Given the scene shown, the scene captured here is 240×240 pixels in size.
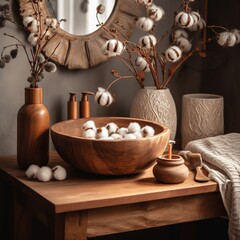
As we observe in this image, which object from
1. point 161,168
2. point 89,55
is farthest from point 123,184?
point 89,55

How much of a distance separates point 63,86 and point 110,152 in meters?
0.58

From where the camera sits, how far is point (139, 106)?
2.23 meters

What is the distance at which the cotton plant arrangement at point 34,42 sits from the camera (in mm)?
1952

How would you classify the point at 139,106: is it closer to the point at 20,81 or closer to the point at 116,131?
the point at 116,131

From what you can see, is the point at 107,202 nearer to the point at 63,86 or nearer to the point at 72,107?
the point at 72,107

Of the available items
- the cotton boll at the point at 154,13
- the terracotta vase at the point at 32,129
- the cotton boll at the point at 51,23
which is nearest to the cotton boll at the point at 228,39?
the cotton boll at the point at 154,13

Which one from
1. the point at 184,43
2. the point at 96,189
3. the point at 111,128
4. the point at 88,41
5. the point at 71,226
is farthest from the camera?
the point at 184,43

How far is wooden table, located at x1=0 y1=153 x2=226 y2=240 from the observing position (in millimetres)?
1646

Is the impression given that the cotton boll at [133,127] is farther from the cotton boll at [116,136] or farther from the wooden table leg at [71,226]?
the wooden table leg at [71,226]

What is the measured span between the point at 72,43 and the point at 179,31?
0.47 m

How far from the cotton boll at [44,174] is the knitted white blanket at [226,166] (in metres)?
0.52

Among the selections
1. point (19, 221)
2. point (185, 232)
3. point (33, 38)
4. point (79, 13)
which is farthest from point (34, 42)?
point (185, 232)

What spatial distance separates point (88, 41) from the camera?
7.32 feet

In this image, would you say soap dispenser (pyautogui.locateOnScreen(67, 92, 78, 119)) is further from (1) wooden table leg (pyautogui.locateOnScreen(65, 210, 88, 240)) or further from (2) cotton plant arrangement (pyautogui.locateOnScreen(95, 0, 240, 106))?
(1) wooden table leg (pyautogui.locateOnScreen(65, 210, 88, 240))
